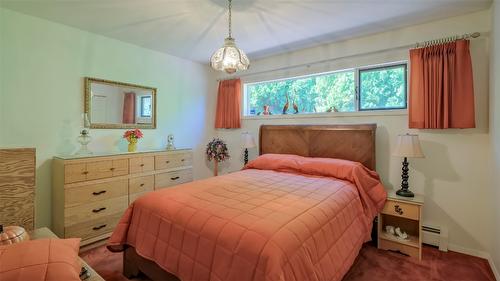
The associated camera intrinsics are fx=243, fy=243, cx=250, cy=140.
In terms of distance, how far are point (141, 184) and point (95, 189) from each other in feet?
1.75

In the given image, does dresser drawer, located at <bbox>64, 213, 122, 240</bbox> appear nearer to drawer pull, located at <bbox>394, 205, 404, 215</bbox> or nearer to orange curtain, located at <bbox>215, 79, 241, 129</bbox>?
orange curtain, located at <bbox>215, 79, 241, 129</bbox>

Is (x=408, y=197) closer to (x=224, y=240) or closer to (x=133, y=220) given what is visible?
(x=224, y=240)

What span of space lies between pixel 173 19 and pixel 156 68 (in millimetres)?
1254

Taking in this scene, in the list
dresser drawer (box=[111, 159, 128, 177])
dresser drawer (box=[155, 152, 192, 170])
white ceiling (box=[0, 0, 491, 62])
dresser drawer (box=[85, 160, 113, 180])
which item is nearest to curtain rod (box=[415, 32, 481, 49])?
white ceiling (box=[0, 0, 491, 62])

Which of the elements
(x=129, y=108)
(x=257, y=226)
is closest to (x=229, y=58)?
(x=257, y=226)

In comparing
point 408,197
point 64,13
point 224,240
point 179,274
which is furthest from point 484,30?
point 64,13

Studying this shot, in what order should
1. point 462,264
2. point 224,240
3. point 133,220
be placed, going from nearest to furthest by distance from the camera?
point 224,240 < point 133,220 < point 462,264

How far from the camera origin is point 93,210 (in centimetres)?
264

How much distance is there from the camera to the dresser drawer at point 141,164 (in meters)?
3.00

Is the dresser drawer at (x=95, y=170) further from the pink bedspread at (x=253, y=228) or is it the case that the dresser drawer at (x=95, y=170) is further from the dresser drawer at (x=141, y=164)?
the pink bedspread at (x=253, y=228)

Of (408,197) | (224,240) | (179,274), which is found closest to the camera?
(224,240)

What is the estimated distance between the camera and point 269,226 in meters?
1.38

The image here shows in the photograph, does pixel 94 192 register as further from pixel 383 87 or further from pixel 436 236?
pixel 436 236

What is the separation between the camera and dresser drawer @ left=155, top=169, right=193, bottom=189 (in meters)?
3.31
